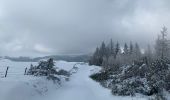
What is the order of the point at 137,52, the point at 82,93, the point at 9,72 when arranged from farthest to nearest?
the point at 137,52, the point at 9,72, the point at 82,93

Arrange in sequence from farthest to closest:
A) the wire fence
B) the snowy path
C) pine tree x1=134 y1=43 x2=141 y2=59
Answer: pine tree x1=134 y1=43 x2=141 y2=59, the wire fence, the snowy path

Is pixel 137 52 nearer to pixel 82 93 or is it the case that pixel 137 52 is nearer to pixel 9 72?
pixel 9 72

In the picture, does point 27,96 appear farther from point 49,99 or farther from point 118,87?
point 118,87

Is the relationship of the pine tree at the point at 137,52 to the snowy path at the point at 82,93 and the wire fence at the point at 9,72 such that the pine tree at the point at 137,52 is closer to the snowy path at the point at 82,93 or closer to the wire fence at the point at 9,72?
the wire fence at the point at 9,72

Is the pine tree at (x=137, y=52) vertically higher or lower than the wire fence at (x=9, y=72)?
higher

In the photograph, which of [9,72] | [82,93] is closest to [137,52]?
[9,72]

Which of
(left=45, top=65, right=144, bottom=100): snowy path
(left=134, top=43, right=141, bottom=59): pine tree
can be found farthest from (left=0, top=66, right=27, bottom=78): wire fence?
(left=134, top=43, right=141, bottom=59): pine tree

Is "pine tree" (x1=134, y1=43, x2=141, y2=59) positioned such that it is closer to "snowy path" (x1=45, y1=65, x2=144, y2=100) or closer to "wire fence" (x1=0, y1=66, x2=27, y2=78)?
"wire fence" (x1=0, y1=66, x2=27, y2=78)

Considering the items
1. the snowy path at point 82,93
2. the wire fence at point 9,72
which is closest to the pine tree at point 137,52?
the wire fence at point 9,72

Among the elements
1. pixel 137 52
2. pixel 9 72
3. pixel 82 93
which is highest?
pixel 137 52

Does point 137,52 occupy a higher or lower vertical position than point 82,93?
higher

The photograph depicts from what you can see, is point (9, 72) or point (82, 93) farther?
point (9, 72)

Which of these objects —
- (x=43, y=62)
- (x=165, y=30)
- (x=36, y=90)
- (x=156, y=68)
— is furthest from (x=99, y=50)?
(x=36, y=90)

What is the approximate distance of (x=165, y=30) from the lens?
6619 centimetres
